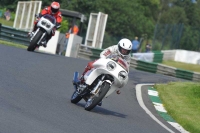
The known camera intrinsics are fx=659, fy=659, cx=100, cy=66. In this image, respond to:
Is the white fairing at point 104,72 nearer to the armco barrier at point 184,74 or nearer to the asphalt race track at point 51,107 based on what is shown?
the asphalt race track at point 51,107

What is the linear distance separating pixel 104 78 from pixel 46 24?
9998 mm

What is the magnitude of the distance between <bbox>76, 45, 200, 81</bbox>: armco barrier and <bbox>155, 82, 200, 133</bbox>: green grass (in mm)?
8938

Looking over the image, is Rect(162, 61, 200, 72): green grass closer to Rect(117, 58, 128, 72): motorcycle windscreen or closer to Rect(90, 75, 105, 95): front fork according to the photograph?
Rect(117, 58, 128, 72): motorcycle windscreen

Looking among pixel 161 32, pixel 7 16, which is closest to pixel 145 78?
pixel 161 32

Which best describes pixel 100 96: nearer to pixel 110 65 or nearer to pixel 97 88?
pixel 97 88

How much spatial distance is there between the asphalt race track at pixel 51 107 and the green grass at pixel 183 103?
1.31 feet

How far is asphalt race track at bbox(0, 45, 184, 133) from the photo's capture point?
331 inches

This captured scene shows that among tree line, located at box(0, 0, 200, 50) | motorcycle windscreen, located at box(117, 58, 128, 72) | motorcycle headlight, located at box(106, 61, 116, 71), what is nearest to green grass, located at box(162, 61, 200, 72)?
tree line, located at box(0, 0, 200, 50)

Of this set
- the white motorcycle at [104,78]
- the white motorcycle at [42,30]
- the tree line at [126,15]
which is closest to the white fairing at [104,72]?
the white motorcycle at [104,78]

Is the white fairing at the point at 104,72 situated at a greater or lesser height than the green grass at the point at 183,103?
greater

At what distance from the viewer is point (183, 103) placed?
1471cm

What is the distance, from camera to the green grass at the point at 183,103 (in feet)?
38.6

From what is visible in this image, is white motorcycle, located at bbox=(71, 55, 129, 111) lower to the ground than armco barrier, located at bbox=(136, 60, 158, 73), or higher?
higher

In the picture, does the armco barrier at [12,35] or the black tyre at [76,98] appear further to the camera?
the armco barrier at [12,35]
